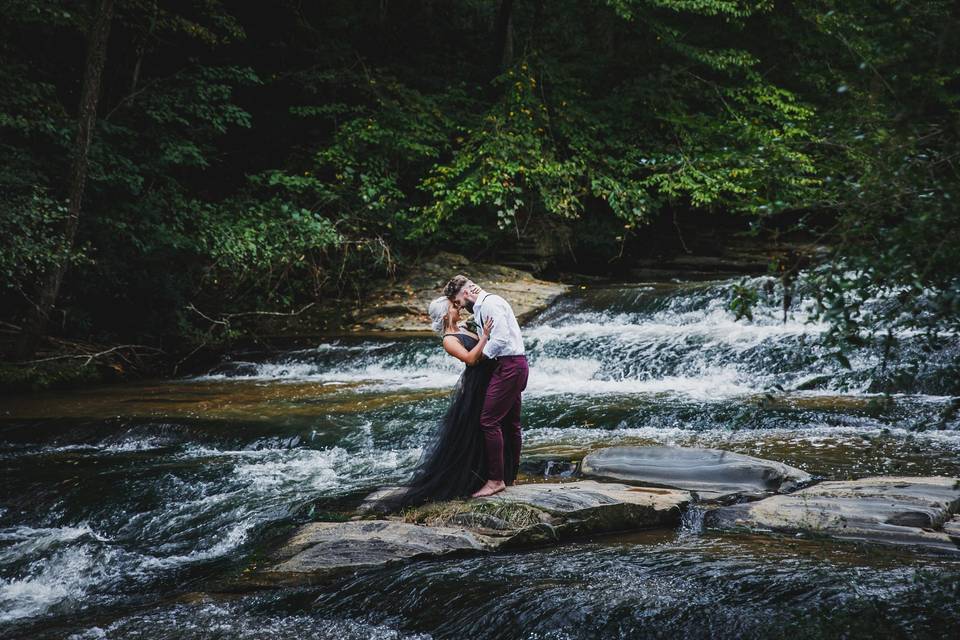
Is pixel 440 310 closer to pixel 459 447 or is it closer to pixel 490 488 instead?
pixel 459 447

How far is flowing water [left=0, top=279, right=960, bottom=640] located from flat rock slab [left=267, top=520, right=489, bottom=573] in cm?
16

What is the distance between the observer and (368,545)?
491 cm

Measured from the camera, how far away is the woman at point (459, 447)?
5.65 metres

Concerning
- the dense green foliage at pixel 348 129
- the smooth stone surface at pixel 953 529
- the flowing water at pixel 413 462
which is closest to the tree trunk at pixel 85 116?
the dense green foliage at pixel 348 129

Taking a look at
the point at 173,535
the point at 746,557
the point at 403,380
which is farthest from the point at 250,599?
the point at 403,380

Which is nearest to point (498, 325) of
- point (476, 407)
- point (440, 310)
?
point (440, 310)

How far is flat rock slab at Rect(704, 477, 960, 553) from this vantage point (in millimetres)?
4688

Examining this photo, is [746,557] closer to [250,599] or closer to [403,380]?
[250,599]

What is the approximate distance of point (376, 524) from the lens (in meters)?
5.21

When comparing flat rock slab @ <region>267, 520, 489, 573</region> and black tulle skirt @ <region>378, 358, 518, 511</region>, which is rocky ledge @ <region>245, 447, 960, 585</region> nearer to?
flat rock slab @ <region>267, 520, 489, 573</region>

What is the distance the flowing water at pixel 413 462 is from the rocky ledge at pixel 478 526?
17 centimetres

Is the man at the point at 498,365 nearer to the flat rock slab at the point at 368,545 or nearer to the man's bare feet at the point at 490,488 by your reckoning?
the man's bare feet at the point at 490,488

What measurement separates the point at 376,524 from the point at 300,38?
1662cm

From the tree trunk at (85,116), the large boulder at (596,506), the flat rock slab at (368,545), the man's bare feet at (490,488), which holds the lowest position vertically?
the flat rock slab at (368,545)
